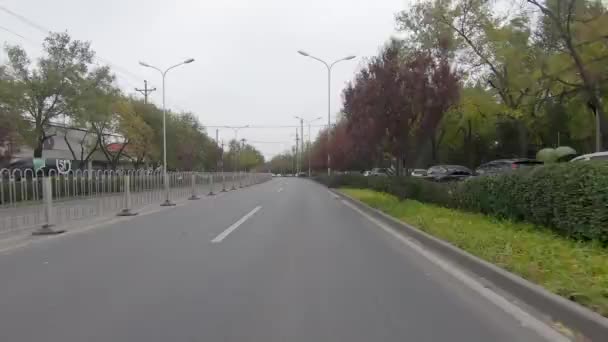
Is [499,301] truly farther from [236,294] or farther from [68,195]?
[68,195]

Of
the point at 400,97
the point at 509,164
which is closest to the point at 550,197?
the point at 400,97

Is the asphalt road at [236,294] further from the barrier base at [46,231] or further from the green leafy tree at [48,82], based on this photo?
the green leafy tree at [48,82]

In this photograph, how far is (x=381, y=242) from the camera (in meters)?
11.0

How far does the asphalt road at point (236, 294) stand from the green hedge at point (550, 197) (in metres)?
2.79

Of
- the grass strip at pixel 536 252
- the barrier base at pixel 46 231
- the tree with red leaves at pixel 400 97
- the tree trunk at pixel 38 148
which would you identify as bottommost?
the barrier base at pixel 46 231

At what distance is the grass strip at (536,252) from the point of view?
18.3ft

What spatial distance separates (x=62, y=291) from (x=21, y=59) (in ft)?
97.2

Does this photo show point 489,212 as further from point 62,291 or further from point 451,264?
point 62,291

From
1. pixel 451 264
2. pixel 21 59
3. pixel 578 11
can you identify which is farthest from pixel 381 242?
pixel 21 59

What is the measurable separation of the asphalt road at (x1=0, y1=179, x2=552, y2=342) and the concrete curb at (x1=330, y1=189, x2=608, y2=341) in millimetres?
448

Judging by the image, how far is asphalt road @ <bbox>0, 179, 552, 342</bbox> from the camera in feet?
16.1

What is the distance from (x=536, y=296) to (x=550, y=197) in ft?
15.5

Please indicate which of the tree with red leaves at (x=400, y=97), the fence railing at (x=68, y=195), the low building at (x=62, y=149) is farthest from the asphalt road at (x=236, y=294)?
the low building at (x=62, y=149)

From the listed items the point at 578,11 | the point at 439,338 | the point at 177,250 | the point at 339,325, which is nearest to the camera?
the point at 439,338
